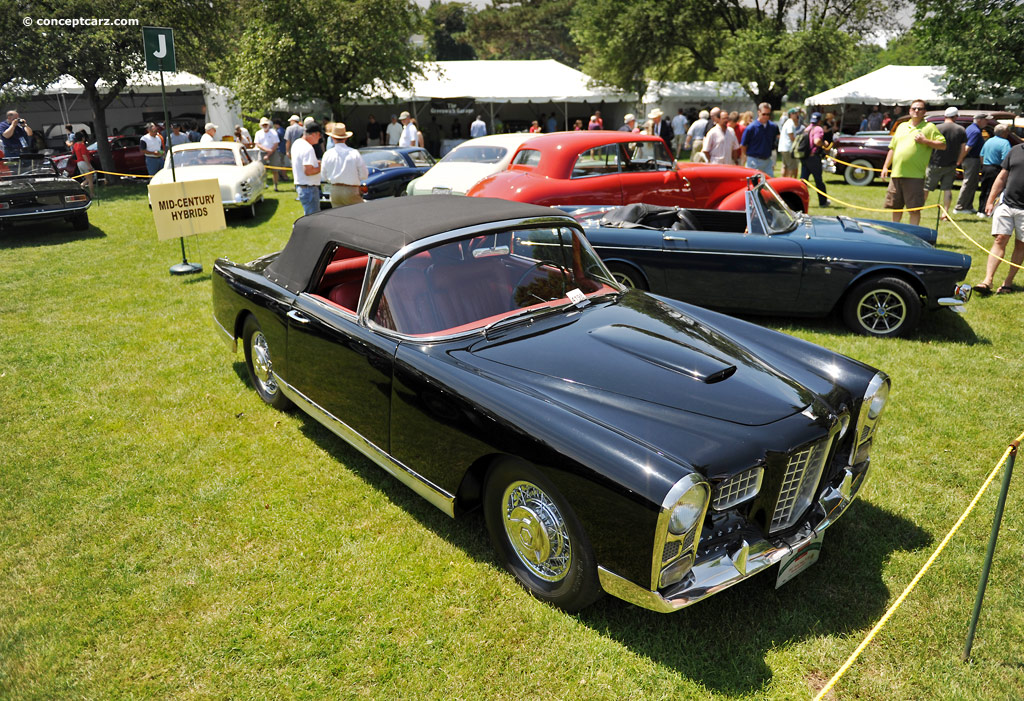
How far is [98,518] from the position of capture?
4094mm

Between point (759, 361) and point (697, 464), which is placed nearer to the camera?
point (697, 464)

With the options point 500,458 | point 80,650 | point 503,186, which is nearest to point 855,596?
point 500,458

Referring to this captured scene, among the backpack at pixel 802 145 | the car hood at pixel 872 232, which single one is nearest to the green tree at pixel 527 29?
the backpack at pixel 802 145

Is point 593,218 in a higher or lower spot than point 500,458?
higher

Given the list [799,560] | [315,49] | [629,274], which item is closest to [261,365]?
[629,274]

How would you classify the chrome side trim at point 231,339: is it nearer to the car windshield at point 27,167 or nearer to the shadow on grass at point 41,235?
the shadow on grass at point 41,235

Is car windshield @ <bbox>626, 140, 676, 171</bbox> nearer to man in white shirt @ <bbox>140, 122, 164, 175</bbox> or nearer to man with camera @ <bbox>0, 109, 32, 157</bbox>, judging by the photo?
man in white shirt @ <bbox>140, 122, 164, 175</bbox>

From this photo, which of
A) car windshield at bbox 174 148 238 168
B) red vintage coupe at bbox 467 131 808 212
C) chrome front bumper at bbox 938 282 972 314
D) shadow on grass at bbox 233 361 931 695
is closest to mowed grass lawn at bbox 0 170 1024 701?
shadow on grass at bbox 233 361 931 695

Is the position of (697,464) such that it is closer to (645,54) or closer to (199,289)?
(199,289)

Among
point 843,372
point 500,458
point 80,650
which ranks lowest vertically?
point 80,650

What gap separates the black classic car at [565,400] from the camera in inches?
111

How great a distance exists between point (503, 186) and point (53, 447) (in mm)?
6150

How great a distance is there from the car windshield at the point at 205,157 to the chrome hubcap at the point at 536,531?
1257 centimetres

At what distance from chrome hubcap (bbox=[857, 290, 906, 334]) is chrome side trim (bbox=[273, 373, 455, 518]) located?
4894 mm
